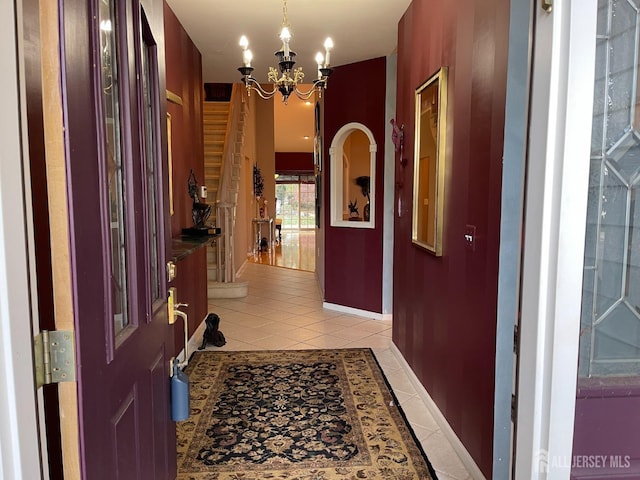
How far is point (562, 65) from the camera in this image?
0.90 m

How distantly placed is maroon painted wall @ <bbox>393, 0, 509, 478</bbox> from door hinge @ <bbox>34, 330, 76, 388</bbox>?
5.32ft

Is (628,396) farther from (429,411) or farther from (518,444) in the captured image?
(429,411)

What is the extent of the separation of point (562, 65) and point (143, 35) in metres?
1.27

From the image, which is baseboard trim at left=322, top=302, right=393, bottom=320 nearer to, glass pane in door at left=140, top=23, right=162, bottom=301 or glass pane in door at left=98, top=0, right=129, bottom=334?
glass pane in door at left=140, top=23, right=162, bottom=301

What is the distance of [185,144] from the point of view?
4.03 m

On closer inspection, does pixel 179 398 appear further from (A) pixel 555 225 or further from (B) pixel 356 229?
(B) pixel 356 229

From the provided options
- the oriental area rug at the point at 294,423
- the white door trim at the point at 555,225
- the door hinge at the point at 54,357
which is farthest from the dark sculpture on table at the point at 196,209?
the white door trim at the point at 555,225

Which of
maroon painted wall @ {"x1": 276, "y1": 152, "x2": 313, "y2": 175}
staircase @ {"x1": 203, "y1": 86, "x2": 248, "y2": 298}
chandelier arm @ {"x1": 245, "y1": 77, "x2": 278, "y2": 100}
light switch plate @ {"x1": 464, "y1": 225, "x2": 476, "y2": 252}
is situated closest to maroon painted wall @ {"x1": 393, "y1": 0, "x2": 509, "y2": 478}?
light switch plate @ {"x1": 464, "y1": 225, "x2": 476, "y2": 252}

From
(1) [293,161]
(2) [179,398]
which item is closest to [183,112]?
(2) [179,398]

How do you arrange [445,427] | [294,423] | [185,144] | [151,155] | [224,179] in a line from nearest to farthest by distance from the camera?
[151,155] → [445,427] → [294,423] → [185,144] → [224,179]

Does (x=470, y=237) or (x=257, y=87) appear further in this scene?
(x=257, y=87)

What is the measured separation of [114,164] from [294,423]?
2054 millimetres

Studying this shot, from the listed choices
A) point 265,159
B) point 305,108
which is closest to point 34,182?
point 265,159

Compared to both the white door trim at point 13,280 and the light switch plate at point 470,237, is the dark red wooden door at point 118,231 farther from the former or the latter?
the light switch plate at point 470,237
